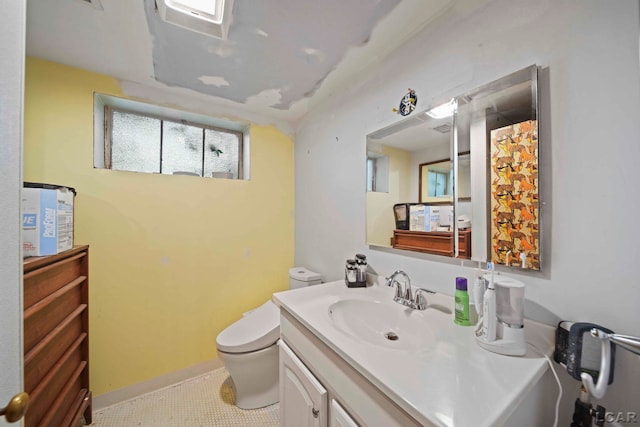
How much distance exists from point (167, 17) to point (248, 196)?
1169 millimetres

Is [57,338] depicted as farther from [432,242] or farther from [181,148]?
[432,242]

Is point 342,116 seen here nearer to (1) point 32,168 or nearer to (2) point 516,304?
(2) point 516,304

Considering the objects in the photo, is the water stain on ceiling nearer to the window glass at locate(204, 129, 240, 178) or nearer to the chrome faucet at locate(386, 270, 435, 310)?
the window glass at locate(204, 129, 240, 178)

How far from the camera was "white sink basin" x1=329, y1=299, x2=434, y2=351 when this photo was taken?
0.88 m

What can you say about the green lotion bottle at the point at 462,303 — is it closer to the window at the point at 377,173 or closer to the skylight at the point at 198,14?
the window at the point at 377,173

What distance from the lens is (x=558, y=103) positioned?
2.33 feet

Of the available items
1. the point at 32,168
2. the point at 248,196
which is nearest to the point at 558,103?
the point at 248,196

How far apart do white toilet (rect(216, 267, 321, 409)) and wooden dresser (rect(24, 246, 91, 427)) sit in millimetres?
666

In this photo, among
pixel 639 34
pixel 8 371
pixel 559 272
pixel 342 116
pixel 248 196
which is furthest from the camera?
pixel 248 196

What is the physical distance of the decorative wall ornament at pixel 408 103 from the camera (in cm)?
112

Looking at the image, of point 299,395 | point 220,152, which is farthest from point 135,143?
point 299,395

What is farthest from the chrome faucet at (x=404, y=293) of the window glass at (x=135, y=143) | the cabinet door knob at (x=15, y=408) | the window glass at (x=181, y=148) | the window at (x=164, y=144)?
the window glass at (x=135, y=143)

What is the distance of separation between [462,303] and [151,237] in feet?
6.00

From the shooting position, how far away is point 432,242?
3.43ft
